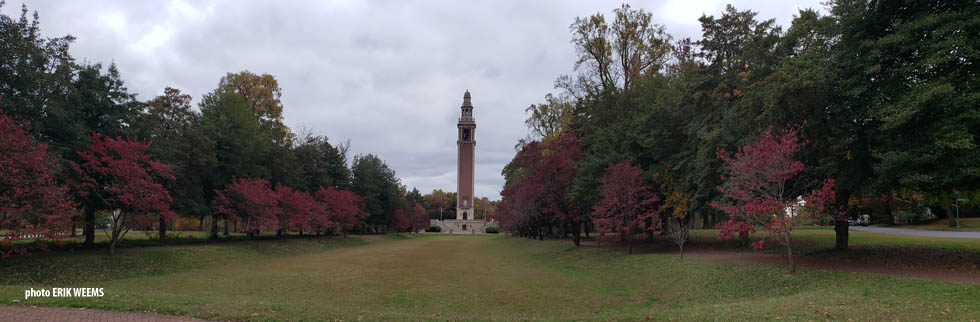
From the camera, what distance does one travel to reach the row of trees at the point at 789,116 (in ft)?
40.5

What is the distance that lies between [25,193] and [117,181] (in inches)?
229

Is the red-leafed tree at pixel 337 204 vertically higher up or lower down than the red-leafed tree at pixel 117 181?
lower down

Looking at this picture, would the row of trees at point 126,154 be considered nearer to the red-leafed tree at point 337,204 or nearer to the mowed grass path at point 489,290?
the red-leafed tree at point 337,204

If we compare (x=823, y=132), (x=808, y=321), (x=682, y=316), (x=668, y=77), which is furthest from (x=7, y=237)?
(x=668, y=77)

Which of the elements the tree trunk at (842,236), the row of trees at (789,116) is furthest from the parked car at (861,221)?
the tree trunk at (842,236)

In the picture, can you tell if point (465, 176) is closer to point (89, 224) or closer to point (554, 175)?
point (554, 175)

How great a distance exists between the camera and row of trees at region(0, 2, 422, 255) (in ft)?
50.4

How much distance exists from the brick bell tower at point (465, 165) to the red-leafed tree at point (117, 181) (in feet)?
250

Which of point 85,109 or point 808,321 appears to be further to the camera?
point 85,109

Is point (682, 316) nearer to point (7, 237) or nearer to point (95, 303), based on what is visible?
point (95, 303)

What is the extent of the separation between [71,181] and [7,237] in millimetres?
5615

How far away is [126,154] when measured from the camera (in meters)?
20.5

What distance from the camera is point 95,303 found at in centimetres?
968

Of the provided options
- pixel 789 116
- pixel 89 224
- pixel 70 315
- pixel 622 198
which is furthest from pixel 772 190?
pixel 89 224
